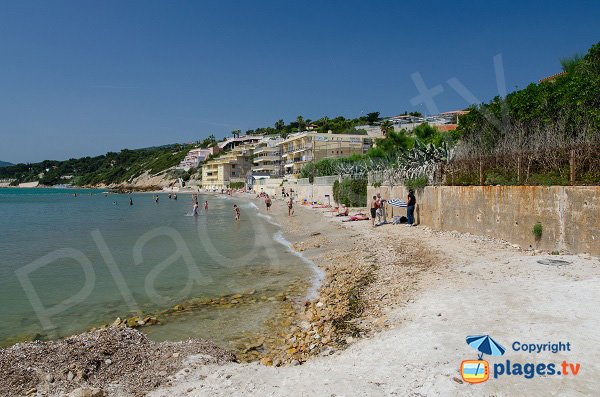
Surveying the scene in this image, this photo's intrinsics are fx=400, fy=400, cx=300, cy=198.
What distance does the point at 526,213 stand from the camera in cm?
1190

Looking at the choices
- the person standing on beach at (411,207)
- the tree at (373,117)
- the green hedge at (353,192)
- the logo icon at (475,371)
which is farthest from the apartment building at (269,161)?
the logo icon at (475,371)

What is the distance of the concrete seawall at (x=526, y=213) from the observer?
33.2 feet

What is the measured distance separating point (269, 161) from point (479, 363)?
100 metres

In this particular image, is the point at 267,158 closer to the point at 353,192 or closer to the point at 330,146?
the point at 330,146

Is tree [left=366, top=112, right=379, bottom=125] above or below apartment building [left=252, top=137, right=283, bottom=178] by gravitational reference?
above

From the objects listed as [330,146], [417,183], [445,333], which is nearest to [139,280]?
[445,333]

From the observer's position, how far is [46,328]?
30.8 feet

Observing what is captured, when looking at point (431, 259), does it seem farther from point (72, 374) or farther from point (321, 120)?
point (321, 120)

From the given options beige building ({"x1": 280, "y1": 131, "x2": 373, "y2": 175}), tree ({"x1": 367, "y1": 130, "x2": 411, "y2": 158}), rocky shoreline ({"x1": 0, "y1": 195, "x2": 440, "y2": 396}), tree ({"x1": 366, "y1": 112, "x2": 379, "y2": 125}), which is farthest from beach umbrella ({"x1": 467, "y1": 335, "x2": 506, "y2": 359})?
tree ({"x1": 366, "y1": 112, "x2": 379, "y2": 125})

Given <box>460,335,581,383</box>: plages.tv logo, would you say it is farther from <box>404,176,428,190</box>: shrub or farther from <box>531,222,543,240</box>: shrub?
<box>404,176,428,190</box>: shrub

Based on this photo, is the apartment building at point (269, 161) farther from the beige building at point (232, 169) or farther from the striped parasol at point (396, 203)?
the striped parasol at point (396, 203)

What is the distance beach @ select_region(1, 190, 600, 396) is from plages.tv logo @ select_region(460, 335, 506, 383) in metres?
0.09

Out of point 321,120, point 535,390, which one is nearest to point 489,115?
point 535,390

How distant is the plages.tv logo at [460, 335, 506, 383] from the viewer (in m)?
4.75
